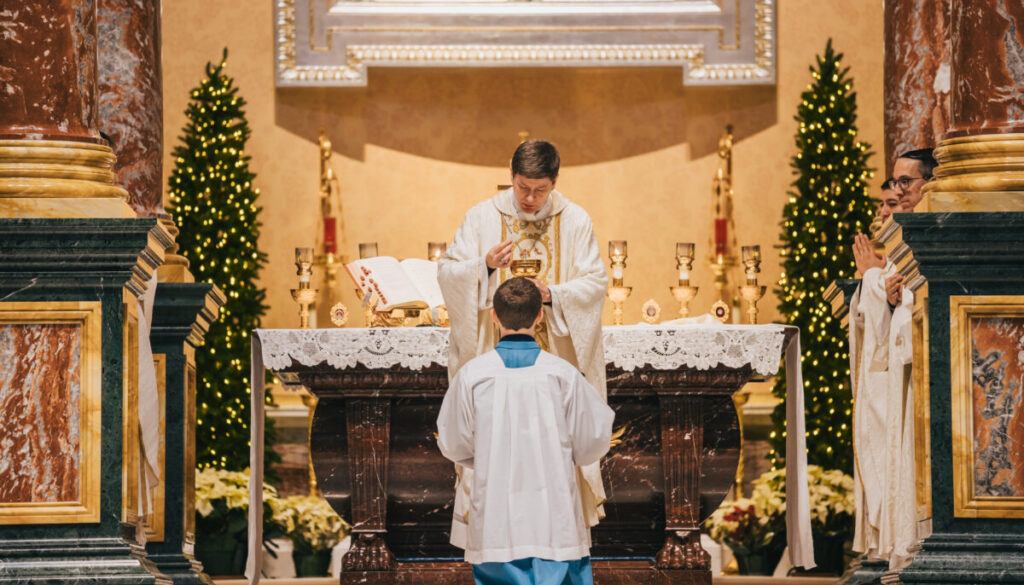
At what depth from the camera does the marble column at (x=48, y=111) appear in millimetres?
6086

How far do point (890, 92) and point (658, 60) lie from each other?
7.02 ft

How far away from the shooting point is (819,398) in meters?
9.67

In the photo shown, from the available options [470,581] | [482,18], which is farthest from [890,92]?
[470,581]

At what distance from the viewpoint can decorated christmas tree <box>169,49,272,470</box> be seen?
9.81m

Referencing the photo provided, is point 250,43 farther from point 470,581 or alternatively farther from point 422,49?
point 470,581

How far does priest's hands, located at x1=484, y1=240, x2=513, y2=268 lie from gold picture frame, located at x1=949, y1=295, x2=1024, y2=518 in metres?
1.58

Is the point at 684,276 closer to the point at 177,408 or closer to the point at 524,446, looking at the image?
the point at 177,408

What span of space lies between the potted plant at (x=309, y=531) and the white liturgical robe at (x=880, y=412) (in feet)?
11.3

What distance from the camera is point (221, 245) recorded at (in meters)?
10.1

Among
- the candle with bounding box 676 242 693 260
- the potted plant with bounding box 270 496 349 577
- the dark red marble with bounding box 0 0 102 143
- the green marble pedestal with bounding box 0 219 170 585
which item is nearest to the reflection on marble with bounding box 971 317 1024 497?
the green marble pedestal with bounding box 0 219 170 585

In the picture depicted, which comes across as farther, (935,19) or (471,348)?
(935,19)

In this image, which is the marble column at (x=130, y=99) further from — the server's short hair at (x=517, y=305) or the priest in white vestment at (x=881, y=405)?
the priest in white vestment at (x=881, y=405)

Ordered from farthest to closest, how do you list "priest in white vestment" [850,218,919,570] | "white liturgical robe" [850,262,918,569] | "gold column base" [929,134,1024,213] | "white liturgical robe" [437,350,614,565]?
"white liturgical robe" [850,262,918,569] < "priest in white vestment" [850,218,919,570] < "gold column base" [929,134,1024,213] < "white liturgical robe" [437,350,614,565]

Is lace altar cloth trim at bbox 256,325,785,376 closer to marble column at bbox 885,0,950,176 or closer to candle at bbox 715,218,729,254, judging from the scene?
marble column at bbox 885,0,950,176
